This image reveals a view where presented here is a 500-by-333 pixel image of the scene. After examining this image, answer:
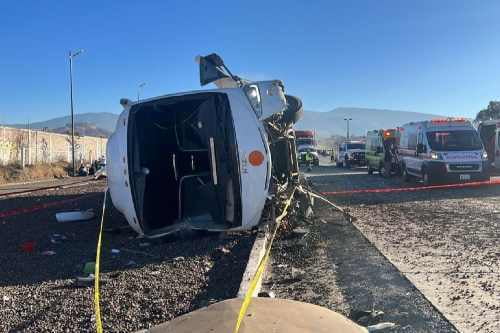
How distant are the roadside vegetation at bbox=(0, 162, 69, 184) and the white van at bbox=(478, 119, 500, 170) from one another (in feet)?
82.4

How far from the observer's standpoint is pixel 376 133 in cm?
2773

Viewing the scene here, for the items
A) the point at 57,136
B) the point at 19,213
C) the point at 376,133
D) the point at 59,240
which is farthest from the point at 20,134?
the point at 59,240

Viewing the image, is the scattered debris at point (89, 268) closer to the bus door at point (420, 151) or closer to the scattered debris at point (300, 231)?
the scattered debris at point (300, 231)

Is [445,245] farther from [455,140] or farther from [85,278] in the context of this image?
[455,140]

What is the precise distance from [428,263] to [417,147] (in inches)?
508

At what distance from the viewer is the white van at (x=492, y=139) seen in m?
22.5

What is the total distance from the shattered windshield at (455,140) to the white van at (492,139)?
545 centimetres

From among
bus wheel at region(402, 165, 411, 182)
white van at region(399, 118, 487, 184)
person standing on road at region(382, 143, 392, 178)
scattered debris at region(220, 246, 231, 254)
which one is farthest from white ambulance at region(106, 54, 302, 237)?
person standing on road at region(382, 143, 392, 178)

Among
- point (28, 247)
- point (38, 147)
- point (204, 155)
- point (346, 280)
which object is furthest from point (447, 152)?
point (38, 147)

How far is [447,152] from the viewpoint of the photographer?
55.2 ft

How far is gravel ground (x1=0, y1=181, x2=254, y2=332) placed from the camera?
4270mm

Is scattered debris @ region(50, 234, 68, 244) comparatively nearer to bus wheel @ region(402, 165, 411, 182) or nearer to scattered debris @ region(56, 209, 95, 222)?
scattered debris @ region(56, 209, 95, 222)

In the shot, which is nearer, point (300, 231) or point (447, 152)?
point (300, 231)

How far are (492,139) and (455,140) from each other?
23.5 ft
